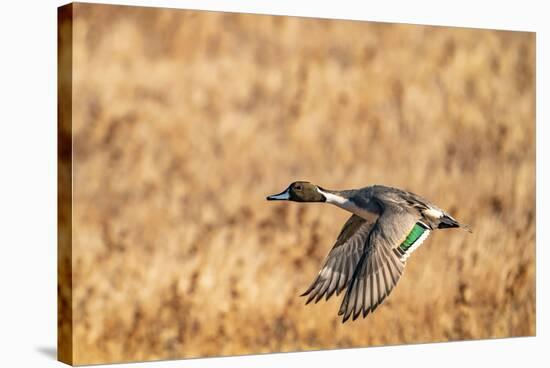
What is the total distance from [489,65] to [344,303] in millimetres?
2191

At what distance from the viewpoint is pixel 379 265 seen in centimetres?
952

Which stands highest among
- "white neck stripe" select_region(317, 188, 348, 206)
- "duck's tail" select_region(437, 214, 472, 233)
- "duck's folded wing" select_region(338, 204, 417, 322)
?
"white neck stripe" select_region(317, 188, 348, 206)

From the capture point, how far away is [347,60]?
9.91 metres

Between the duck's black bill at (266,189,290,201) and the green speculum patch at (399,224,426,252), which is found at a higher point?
the duck's black bill at (266,189,290,201)

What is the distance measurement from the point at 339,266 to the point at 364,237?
A: 0.90 feet

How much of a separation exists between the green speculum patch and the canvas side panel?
2322 millimetres

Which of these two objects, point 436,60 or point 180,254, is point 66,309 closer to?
point 180,254

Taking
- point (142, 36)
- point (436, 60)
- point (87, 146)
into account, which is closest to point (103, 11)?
point (142, 36)

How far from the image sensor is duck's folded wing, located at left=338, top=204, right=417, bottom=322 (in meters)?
9.51

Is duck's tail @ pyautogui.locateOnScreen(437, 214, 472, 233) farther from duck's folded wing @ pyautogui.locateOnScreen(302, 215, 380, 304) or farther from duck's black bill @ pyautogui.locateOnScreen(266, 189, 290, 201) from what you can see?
duck's black bill @ pyautogui.locateOnScreen(266, 189, 290, 201)

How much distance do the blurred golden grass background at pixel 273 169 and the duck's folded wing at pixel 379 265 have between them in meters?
0.18

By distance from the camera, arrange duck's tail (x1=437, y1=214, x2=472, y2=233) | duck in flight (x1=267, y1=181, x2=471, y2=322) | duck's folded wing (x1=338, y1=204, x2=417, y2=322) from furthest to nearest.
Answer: duck's tail (x1=437, y1=214, x2=472, y2=233)
duck in flight (x1=267, y1=181, x2=471, y2=322)
duck's folded wing (x1=338, y1=204, x2=417, y2=322)


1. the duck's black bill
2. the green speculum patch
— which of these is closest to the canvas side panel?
the duck's black bill

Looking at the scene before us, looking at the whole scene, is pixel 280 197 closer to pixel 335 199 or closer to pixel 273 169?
pixel 273 169
